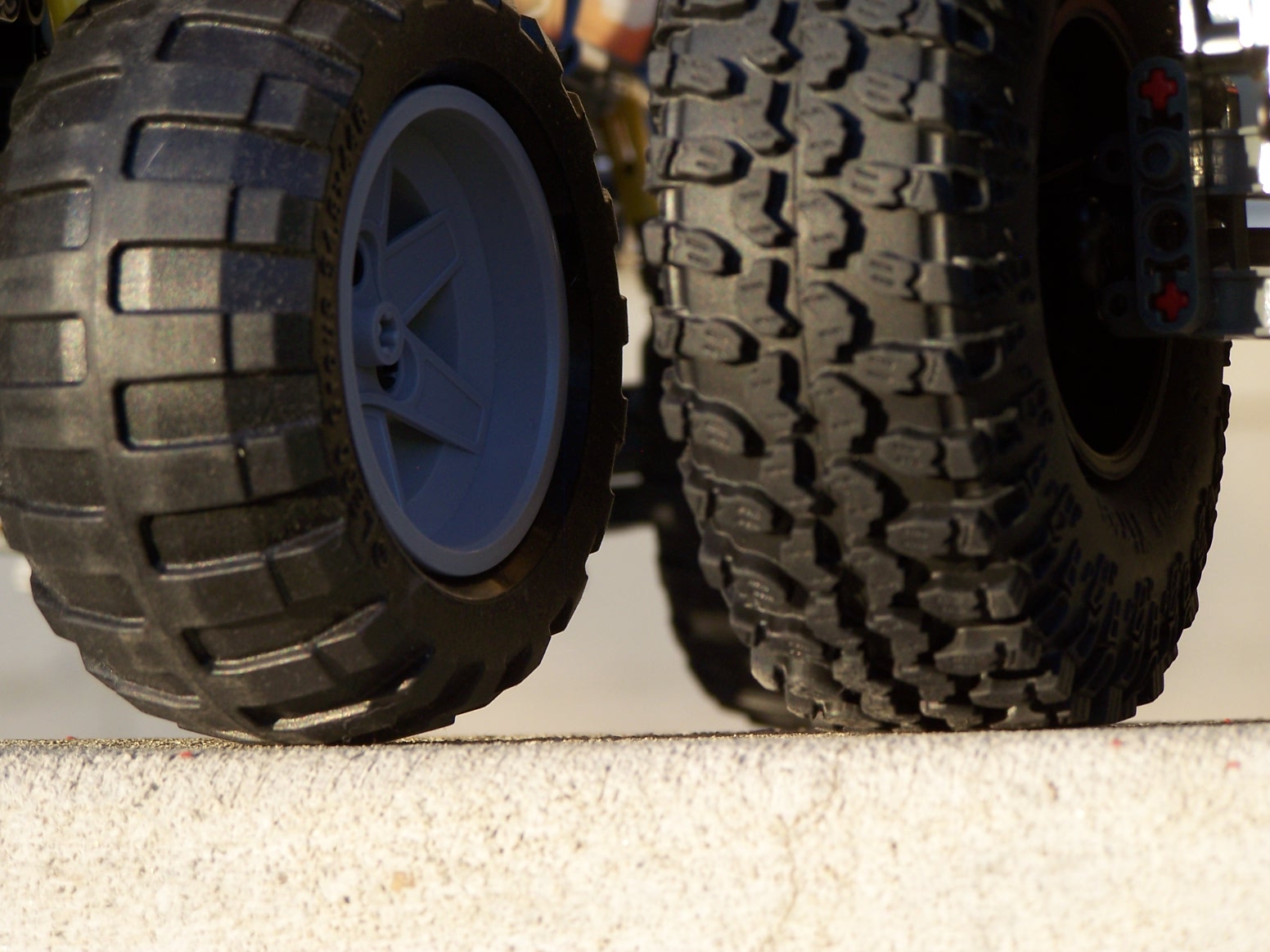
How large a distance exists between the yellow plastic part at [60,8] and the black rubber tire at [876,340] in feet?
2.09

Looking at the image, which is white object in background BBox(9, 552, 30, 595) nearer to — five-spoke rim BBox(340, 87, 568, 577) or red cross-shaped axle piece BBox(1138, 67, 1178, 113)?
five-spoke rim BBox(340, 87, 568, 577)

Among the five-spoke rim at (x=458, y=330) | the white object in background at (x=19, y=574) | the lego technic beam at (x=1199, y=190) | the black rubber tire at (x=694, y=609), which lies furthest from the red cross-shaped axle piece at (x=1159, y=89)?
the white object in background at (x=19, y=574)

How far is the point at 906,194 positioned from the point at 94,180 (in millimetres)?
595

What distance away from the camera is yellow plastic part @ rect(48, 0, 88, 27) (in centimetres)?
134

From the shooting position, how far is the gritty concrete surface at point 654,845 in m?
0.83

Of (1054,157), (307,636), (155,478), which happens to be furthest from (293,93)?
(1054,157)

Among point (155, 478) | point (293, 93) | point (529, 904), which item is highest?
point (293, 93)

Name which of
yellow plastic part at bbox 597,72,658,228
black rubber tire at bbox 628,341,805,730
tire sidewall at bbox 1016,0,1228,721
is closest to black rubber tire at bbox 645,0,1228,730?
tire sidewall at bbox 1016,0,1228,721

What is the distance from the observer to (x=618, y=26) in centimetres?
271

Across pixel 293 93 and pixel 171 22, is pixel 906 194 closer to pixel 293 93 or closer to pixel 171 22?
pixel 293 93

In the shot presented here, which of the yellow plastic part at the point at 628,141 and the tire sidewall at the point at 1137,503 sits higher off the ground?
the yellow plastic part at the point at 628,141

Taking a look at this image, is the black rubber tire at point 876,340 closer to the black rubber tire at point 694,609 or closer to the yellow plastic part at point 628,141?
the black rubber tire at point 694,609

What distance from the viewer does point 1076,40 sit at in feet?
4.34

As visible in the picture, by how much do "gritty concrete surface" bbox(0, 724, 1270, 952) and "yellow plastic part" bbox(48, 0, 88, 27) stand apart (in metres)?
0.74
